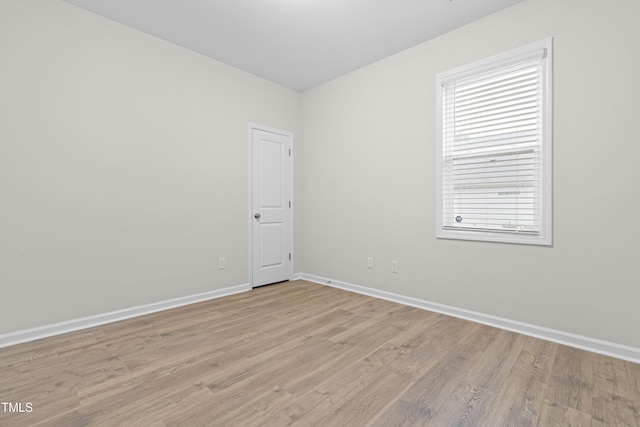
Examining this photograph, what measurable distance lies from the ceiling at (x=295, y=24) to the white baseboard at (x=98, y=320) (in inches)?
109

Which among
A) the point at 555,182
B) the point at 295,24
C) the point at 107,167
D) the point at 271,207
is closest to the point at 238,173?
the point at 271,207

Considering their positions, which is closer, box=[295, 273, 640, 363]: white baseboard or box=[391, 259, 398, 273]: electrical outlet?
box=[295, 273, 640, 363]: white baseboard

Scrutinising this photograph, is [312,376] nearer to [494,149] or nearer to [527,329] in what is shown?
[527,329]

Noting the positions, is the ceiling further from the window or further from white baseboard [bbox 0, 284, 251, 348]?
white baseboard [bbox 0, 284, 251, 348]

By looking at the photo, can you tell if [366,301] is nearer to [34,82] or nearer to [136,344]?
[136,344]

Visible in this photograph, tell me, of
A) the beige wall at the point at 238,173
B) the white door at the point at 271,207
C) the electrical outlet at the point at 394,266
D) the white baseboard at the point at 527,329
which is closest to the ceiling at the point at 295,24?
the beige wall at the point at 238,173

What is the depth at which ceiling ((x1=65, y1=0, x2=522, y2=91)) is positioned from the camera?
2.52 metres

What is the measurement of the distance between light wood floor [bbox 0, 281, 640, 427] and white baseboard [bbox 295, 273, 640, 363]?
0.26 feet

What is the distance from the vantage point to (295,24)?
2797mm

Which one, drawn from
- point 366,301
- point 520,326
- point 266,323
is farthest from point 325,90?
point 520,326

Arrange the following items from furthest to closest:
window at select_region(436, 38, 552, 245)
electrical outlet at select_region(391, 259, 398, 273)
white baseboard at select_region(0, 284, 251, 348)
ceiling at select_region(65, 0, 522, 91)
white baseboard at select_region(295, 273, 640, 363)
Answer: electrical outlet at select_region(391, 259, 398, 273)
ceiling at select_region(65, 0, 522, 91)
window at select_region(436, 38, 552, 245)
white baseboard at select_region(0, 284, 251, 348)
white baseboard at select_region(295, 273, 640, 363)

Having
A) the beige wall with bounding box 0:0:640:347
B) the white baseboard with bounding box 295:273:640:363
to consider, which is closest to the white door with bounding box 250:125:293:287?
the beige wall with bounding box 0:0:640:347

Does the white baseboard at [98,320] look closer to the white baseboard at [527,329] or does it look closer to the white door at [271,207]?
the white door at [271,207]

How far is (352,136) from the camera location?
3.77m
